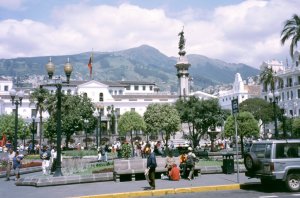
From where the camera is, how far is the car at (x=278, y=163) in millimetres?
13000

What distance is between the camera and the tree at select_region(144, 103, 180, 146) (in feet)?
164

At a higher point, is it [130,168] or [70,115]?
[70,115]

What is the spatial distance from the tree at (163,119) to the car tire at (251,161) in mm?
33961

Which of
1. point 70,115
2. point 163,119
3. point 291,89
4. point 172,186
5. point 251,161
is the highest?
point 291,89

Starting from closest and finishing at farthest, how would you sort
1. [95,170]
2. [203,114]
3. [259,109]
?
[95,170] → [203,114] → [259,109]

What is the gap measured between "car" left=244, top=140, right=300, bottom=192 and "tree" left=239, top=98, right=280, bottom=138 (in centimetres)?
5834

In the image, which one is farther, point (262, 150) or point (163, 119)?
point (163, 119)

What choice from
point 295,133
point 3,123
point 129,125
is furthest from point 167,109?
point 3,123

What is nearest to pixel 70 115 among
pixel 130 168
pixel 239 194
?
pixel 130 168

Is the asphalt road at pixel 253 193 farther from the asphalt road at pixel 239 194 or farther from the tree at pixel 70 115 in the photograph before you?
the tree at pixel 70 115

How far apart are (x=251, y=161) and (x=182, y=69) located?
1669 inches

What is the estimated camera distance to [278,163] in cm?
1300

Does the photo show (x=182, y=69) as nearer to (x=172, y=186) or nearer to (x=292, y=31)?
(x=292, y=31)

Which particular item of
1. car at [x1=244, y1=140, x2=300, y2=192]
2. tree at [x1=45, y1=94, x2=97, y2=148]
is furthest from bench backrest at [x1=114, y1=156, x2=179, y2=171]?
tree at [x1=45, y1=94, x2=97, y2=148]
